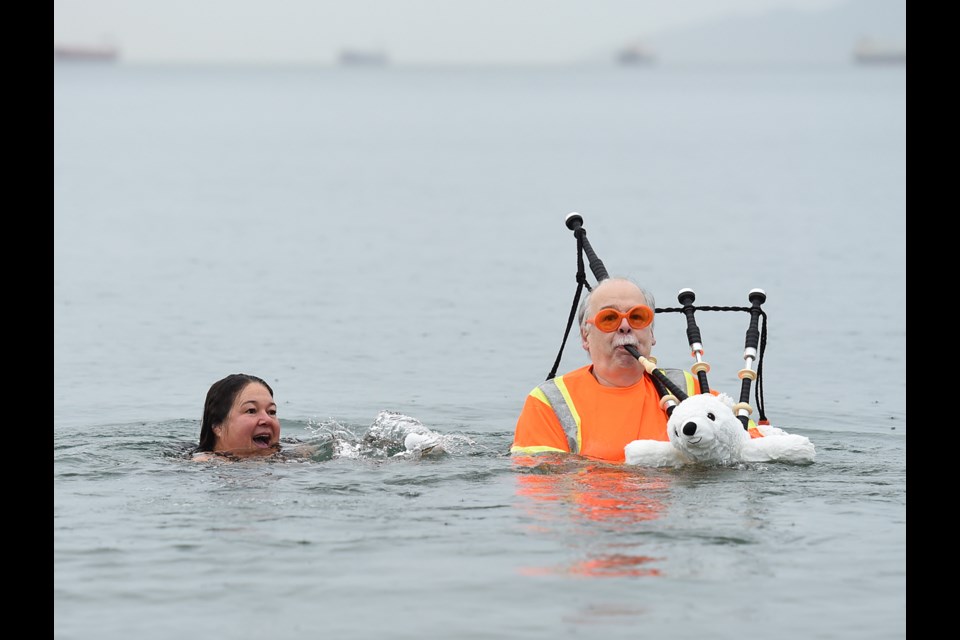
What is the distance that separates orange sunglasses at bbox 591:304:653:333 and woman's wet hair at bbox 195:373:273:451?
6.18ft

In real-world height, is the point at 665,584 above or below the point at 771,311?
below

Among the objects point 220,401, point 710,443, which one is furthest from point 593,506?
point 220,401

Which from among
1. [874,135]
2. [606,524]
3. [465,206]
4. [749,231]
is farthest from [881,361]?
[874,135]

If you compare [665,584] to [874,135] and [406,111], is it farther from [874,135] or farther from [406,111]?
[406,111]

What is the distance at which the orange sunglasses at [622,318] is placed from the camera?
8930 millimetres

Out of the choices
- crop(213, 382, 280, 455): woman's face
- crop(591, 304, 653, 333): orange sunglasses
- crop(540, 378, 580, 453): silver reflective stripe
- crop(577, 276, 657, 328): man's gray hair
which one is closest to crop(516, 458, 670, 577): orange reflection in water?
crop(540, 378, 580, 453): silver reflective stripe

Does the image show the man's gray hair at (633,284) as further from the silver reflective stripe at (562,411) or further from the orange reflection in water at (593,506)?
the orange reflection in water at (593,506)

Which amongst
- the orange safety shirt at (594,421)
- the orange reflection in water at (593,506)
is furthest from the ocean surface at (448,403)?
the orange safety shirt at (594,421)

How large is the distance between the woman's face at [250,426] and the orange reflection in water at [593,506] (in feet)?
4.78

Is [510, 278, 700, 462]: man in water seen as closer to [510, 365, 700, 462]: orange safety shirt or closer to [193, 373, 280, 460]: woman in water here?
[510, 365, 700, 462]: orange safety shirt

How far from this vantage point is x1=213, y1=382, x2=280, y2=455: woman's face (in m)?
9.48

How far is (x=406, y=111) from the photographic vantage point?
84500mm

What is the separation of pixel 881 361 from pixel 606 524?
7.48 meters

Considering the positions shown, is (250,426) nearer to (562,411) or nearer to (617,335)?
(562,411)
